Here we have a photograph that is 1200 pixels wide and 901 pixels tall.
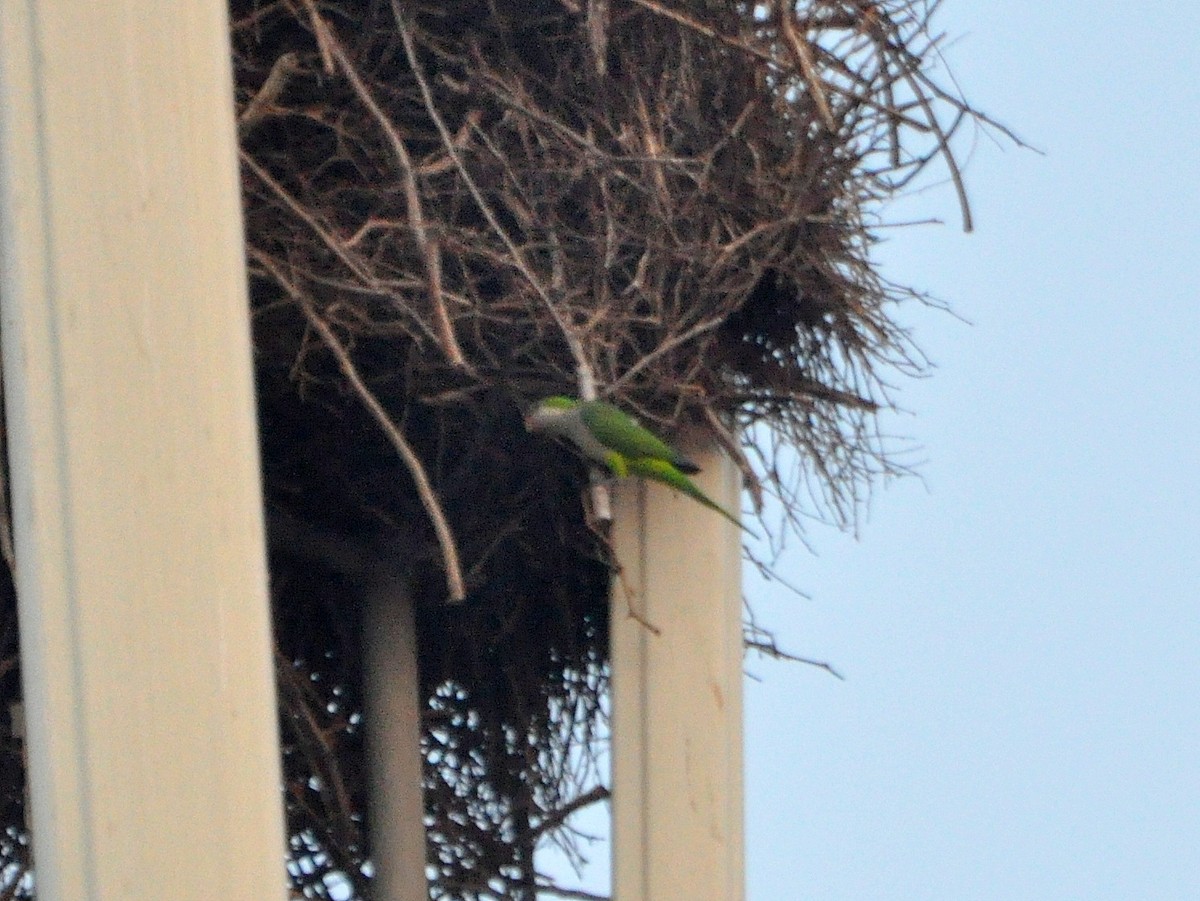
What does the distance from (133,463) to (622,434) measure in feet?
1.85

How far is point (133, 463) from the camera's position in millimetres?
891

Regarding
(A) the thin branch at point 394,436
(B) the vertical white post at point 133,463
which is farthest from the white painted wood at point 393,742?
(B) the vertical white post at point 133,463

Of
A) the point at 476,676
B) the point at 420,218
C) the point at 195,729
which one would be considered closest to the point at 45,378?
the point at 195,729

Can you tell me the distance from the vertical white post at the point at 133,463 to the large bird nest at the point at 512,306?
431mm

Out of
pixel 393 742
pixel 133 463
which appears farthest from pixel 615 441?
pixel 133 463

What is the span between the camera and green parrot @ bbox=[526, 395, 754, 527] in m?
Result: 1.37

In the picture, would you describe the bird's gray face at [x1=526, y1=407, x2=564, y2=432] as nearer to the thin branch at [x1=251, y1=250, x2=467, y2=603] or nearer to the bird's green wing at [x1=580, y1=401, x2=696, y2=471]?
the bird's green wing at [x1=580, y1=401, x2=696, y2=471]

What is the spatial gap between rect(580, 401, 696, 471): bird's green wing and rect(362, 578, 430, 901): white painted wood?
29cm

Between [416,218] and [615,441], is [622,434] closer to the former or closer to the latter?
[615,441]

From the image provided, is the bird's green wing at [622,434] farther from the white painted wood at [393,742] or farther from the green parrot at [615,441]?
the white painted wood at [393,742]

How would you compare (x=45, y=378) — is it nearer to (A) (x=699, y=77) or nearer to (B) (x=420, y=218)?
(B) (x=420, y=218)

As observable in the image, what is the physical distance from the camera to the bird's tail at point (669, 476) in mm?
1426

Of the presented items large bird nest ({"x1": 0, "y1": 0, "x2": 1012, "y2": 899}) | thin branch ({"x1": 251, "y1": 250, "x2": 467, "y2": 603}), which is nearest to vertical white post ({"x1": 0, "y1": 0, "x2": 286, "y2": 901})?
thin branch ({"x1": 251, "y1": 250, "x2": 467, "y2": 603})

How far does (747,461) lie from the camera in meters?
1.58
